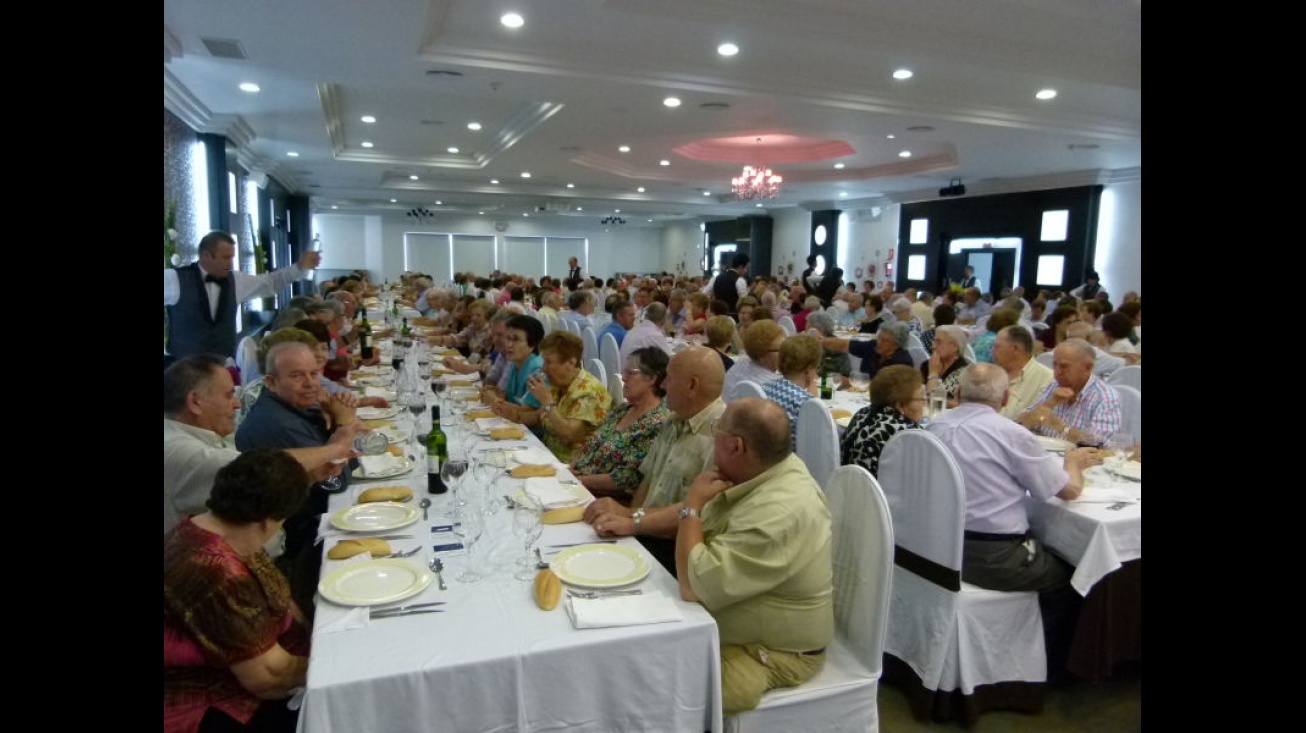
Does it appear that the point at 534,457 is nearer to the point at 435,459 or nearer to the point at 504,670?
the point at 435,459

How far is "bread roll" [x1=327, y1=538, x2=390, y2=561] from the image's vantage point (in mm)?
2027

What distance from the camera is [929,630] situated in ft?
8.37

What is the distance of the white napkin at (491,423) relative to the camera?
143 inches

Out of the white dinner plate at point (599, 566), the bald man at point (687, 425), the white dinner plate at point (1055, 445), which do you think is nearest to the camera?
the white dinner plate at point (599, 566)

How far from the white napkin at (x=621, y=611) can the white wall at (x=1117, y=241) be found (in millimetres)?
13152

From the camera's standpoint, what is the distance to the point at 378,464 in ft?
9.48

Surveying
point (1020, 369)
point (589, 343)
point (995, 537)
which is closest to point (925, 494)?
point (995, 537)

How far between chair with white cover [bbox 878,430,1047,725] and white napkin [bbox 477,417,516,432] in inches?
73.4

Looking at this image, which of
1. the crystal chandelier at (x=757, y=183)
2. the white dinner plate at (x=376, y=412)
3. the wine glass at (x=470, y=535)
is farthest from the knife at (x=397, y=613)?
the crystal chandelier at (x=757, y=183)

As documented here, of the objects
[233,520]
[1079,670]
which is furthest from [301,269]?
[1079,670]

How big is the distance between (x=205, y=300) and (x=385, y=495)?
3540 mm

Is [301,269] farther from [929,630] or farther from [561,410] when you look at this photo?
[929,630]

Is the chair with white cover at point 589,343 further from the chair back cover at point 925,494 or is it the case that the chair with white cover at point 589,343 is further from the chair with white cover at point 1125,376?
the chair back cover at point 925,494
